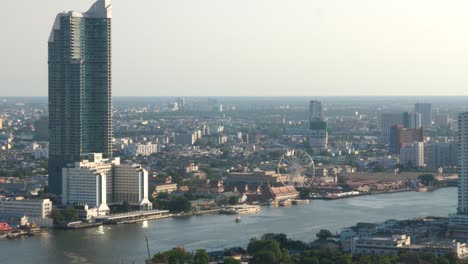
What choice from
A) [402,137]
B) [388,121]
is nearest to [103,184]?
[402,137]

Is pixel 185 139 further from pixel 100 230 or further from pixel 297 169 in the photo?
pixel 100 230

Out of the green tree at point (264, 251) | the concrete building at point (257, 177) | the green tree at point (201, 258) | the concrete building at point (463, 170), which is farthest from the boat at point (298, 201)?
the green tree at point (201, 258)

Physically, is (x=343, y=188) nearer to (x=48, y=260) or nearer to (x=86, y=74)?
(x=86, y=74)

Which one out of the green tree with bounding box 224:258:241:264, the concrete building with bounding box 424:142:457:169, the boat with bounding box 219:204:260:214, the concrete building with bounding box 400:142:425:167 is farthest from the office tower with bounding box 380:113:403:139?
the green tree with bounding box 224:258:241:264

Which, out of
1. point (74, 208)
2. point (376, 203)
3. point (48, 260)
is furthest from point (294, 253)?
point (376, 203)

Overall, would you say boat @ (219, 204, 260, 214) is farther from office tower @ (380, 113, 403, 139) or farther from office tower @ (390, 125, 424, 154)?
office tower @ (380, 113, 403, 139)

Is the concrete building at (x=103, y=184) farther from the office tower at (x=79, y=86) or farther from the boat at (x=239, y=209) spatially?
the boat at (x=239, y=209)

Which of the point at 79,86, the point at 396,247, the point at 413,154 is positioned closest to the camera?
the point at 396,247
